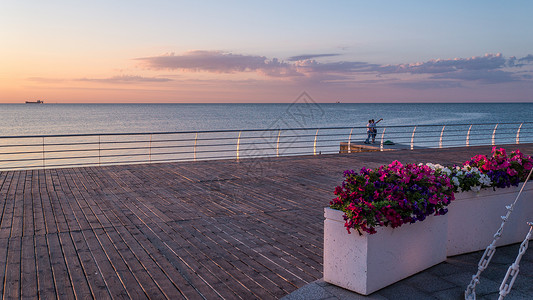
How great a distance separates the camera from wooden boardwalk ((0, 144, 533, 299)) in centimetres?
423

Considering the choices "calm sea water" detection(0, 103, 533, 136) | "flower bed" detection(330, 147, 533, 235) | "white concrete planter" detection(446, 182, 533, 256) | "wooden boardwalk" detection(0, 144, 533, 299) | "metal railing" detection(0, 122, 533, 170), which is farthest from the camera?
"calm sea water" detection(0, 103, 533, 136)

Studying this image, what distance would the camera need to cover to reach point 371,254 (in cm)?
379

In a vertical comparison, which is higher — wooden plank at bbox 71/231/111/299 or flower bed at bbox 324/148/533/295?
flower bed at bbox 324/148/533/295

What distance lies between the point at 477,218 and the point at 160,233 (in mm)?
3634

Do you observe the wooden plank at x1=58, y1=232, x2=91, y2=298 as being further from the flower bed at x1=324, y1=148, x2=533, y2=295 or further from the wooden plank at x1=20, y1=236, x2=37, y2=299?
the flower bed at x1=324, y1=148, x2=533, y2=295

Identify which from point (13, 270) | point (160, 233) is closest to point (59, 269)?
point (13, 270)

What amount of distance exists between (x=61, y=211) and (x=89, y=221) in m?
0.85

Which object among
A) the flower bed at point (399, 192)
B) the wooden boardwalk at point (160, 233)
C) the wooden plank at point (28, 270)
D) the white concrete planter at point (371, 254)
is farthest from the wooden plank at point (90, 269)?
the flower bed at point (399, 192)

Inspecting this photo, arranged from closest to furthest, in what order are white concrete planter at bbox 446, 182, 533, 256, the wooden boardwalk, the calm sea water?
the wooden boardwalk, white concrete planter at bbox 446, 182, 533, 256, the calm sea water

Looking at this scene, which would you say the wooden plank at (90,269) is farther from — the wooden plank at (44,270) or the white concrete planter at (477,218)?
the white concrete planter at (477,218)

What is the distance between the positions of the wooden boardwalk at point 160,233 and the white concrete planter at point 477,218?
1.41m

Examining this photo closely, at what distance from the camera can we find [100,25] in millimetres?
24703

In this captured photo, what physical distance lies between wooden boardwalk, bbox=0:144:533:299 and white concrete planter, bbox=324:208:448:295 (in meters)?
0.50

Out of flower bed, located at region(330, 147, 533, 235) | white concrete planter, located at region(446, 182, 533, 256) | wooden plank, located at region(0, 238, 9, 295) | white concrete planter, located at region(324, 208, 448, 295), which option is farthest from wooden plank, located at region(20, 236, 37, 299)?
white concrete planter, located at region(446, 182, 533, 256)
